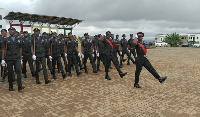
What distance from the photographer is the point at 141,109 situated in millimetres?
4816

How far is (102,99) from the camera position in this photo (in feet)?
18.3

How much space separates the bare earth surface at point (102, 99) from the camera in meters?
4.60

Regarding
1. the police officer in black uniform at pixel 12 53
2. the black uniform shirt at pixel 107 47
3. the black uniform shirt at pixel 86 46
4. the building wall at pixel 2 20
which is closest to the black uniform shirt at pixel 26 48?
the police officer in black uniform at pixel 12 53

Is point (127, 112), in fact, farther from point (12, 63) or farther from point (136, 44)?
point (12, 63)

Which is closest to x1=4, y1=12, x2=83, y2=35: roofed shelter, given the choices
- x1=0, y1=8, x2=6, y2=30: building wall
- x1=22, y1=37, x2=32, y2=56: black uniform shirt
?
x1=22, y1=37, x2=32, y2=56: black uniform shirt

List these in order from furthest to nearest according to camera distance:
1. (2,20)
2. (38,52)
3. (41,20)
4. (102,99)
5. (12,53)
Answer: (2,20) → (41,20) → (38,52) → (12,53) → (102,99)

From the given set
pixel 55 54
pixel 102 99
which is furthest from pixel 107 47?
pixel 102 99

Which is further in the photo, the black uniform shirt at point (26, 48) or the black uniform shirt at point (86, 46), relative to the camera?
the black uniform shirt at point (86, 46)

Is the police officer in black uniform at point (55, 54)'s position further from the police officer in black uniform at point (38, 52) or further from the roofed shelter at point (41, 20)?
the roofed shelter at point (41, 20)

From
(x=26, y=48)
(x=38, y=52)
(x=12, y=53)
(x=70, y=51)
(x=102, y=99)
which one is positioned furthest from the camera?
(x=70, y=51)

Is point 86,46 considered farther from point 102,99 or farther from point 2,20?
point 2,20

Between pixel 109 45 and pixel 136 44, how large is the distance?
1.81 metres

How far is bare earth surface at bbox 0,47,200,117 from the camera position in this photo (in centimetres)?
460

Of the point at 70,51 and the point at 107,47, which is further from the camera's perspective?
the point at 70,51
